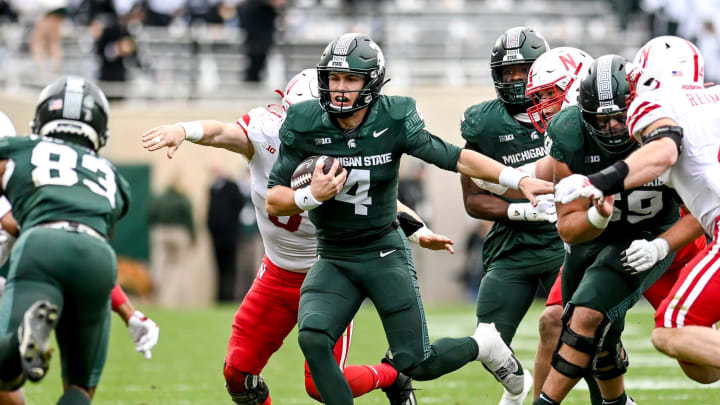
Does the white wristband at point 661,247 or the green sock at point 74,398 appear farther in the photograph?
the white wristband at point 661,247

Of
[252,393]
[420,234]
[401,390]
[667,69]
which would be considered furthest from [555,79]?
[252,393]

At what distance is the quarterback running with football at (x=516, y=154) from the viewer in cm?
596

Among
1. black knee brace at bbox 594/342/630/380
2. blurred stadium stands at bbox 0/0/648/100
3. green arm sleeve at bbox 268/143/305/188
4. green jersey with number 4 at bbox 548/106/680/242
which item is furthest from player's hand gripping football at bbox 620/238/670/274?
blurred stadium stands at bbox 0/0/648/100

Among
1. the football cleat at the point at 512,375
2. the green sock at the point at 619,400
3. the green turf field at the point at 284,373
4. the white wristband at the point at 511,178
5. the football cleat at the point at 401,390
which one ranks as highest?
the white wristband at the point at 511,178

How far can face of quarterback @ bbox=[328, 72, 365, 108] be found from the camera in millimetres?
5156

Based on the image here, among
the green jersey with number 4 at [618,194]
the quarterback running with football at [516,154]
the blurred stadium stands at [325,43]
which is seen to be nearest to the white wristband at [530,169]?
the quarterback running with football at [516,154]

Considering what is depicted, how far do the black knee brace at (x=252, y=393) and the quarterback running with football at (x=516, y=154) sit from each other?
4.06ft

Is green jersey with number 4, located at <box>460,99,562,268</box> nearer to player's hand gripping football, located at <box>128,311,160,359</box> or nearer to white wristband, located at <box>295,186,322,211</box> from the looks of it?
white wristband, located at <box>295,186,322,211</box>

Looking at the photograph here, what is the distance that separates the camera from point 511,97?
618 centimetres

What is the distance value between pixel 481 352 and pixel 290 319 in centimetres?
106

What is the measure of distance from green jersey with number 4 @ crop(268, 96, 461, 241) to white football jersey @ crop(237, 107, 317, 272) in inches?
22.0

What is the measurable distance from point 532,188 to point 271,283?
1.60m

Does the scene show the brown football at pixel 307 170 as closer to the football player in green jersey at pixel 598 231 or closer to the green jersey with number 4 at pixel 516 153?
the football player in green jersey at pixel 598 231

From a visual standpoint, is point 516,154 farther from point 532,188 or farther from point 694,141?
point 694,141
